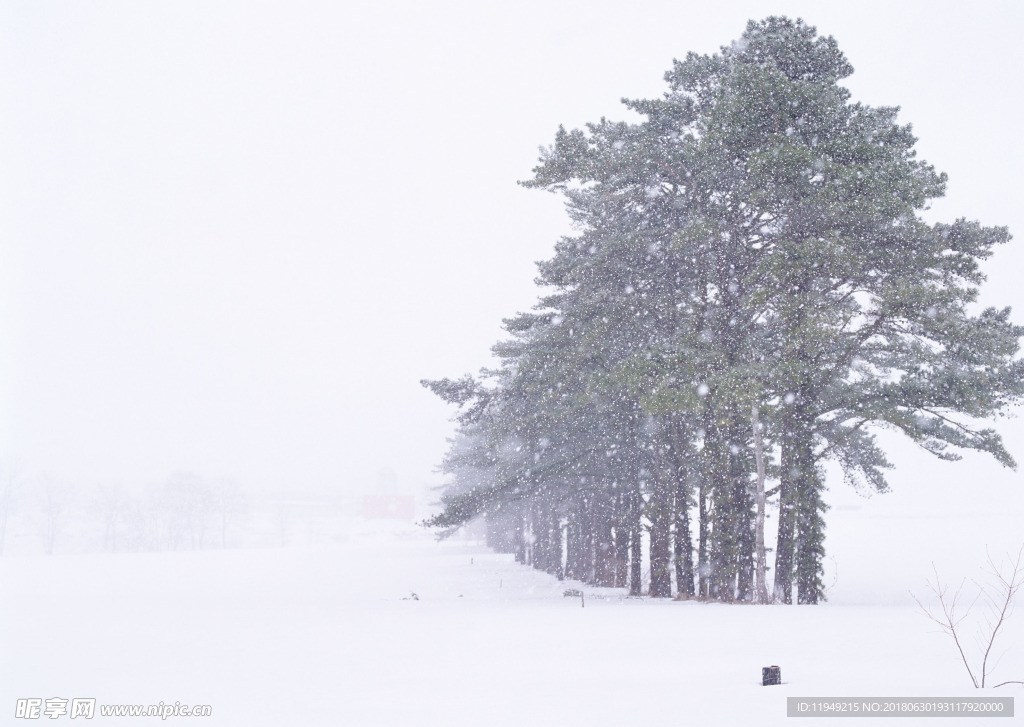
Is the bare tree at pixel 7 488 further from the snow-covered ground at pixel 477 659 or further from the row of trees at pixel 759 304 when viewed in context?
the row of trees at pixel 759 304

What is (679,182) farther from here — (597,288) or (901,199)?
(901,199)

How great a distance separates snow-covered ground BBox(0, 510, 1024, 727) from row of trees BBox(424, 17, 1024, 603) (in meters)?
3.53

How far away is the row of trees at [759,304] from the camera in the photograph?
45.7 feet

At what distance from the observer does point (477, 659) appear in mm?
9703

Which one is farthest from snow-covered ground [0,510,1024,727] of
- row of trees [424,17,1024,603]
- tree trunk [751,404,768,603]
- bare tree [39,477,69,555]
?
bare tree [39,477,69,555]

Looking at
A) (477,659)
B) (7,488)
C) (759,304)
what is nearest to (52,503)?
(7,488)

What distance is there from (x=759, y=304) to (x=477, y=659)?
10.2 m

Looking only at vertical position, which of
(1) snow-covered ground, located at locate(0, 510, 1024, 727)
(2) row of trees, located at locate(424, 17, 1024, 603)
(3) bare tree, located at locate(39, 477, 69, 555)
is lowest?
(3) bare tree, located at locate(39, 477, 69, 555)

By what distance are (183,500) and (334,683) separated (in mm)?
82960

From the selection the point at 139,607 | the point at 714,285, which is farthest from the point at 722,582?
the point at 139,607

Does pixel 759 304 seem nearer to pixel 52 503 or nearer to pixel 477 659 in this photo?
pixel 477 659

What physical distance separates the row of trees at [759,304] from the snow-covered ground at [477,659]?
353cm

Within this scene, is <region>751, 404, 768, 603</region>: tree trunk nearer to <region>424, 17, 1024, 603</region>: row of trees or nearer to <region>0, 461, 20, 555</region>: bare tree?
<region>424, 17, 1024, 603</region>: row of trees

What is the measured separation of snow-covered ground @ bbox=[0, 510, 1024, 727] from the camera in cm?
695
